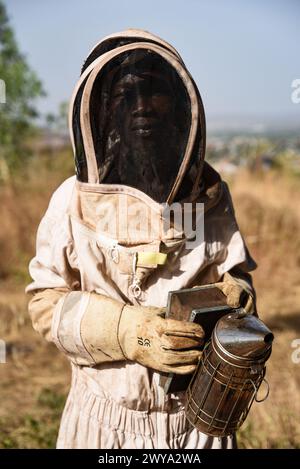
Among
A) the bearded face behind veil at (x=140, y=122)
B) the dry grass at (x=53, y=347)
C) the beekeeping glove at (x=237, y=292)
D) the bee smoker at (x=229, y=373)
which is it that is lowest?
the dry grass at (x=53, y=347)

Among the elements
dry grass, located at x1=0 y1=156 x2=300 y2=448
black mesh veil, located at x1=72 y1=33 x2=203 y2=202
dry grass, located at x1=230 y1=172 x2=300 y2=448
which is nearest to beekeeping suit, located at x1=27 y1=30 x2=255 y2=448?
black mesh veil, located at x1=72 y1=33 x2=203 y2=202

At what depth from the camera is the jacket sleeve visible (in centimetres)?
200

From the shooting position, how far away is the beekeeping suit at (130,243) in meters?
1.94

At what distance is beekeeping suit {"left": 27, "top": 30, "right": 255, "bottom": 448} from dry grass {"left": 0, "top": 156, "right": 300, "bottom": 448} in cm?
169

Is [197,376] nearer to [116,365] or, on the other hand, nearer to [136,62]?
[116,365]

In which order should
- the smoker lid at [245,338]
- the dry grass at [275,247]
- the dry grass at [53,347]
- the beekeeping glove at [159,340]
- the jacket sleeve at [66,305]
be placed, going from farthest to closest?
the dry grass at [275,247]
the dry grass at [53,347]
the jacket sleeve at [66,305]
the beekeeping glove at [159,340]
the smoker lid at [245,338]

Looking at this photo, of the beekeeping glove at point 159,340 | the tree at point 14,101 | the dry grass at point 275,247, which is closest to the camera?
the beekeeping glove at point 159,340

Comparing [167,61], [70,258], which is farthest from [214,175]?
[70,258]

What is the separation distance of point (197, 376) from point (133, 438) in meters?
0.44

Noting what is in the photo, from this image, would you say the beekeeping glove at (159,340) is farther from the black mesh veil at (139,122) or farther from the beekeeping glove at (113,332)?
the black mesh veil at (139,122)

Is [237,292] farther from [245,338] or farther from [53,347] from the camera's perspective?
[53,347]

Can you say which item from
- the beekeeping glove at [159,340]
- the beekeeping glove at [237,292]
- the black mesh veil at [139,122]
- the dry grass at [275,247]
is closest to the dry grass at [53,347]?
the dry grass at [275,247]

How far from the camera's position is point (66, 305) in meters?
2.06

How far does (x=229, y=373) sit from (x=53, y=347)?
4447mm
